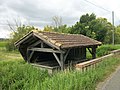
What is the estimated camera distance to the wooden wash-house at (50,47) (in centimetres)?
1242

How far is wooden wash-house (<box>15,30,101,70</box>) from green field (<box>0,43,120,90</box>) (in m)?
1.50

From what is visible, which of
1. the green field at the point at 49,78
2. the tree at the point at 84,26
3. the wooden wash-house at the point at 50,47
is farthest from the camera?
the tree at the point at 84,26

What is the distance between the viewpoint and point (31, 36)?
13891 mm

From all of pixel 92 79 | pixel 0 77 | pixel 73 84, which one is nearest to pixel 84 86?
pixel 73 84

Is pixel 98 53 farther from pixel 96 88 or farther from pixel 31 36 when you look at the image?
pixel 96 88

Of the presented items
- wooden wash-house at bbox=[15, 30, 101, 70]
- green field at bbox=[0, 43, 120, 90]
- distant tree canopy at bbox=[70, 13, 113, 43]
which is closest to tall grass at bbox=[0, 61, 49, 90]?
green field at bbox=[0, 43, 120, 90]

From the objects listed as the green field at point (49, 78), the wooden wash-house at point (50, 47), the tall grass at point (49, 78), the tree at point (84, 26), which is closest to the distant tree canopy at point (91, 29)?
the tree at point (84, 26)

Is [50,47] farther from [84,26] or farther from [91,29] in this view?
[91,29]

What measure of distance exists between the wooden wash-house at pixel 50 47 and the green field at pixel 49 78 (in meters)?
1.50

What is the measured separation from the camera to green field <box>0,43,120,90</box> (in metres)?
6.77

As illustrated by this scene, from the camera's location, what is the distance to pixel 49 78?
29.8 ft

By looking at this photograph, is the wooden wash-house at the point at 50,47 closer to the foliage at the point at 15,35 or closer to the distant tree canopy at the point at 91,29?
the distant tree canopy at the point at 91,29

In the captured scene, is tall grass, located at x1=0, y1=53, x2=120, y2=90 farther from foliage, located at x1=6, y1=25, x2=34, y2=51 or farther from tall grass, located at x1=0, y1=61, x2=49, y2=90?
foliage, located at x1=6, y1=25, x2=34, y2=51

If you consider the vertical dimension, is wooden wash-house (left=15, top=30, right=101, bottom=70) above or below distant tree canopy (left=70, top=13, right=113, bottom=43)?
below
